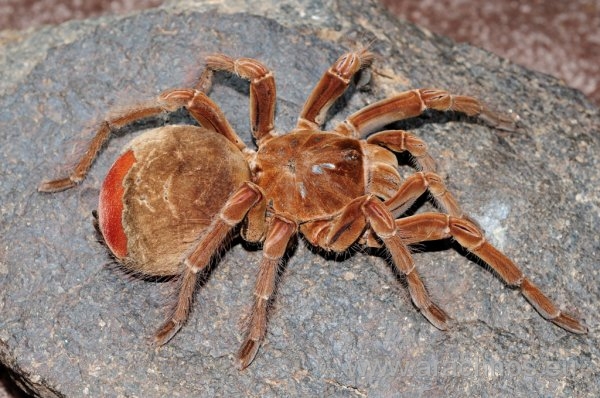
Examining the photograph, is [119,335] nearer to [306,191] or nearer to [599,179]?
[306,191]

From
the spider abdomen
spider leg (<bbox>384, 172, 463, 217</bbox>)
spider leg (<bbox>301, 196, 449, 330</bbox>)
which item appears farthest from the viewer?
spider leg (<bbox>384, 172, 463, 217</bbox>)

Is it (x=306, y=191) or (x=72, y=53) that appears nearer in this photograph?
(x=306, y=191)

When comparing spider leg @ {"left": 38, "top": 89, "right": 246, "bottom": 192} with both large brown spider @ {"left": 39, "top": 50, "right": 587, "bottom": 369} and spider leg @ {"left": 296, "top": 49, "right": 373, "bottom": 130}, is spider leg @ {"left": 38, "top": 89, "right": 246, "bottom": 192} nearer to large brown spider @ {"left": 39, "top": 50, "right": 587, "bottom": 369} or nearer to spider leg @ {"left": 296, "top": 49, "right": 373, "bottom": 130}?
large brown spider @ {"left": 39, "top": 50, "right": 587, "bottom": 369}

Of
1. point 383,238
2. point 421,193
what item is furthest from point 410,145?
point 383,238

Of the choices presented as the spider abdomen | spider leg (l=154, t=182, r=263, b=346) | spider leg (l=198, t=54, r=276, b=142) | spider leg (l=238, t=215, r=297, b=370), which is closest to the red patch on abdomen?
Result: the spider abdomen

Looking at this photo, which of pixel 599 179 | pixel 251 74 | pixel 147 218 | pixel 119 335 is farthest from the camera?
pixel 599 179

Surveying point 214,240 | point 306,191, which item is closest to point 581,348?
point 306,191

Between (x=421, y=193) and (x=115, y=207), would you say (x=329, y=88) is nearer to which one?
(x=421, y=193)
